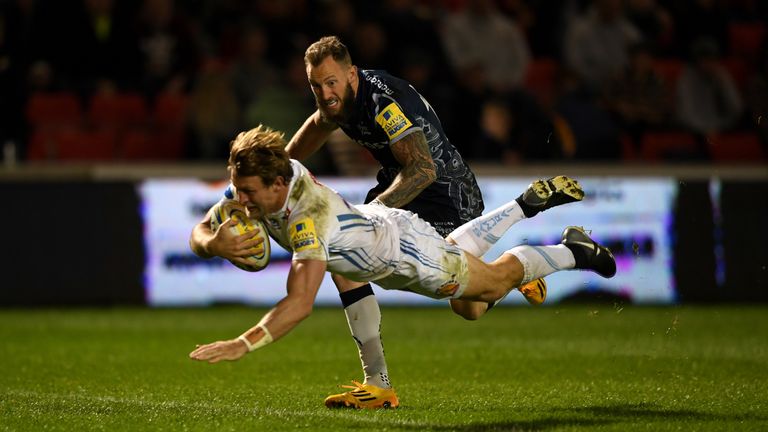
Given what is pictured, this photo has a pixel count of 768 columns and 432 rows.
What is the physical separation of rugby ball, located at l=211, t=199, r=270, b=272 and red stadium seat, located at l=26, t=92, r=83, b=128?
9614 mm

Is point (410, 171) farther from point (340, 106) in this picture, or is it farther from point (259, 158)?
point (259, 158)

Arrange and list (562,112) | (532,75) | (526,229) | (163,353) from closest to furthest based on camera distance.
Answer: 1. (163,353)
2. (526,229)
3. (562,112)
4. (532,75)

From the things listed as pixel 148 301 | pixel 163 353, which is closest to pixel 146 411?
pixel 163 353

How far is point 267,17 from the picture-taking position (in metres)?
17.0

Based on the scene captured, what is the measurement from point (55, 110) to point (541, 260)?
31.8 feet

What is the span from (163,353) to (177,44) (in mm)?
6823

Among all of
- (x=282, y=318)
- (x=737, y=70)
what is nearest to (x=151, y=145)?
(x=737, y=70)

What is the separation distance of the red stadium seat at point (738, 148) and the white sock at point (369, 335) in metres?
10.1

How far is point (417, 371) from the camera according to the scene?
31.9 ft

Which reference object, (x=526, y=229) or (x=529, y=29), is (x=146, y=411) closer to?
(x=526, y=229)

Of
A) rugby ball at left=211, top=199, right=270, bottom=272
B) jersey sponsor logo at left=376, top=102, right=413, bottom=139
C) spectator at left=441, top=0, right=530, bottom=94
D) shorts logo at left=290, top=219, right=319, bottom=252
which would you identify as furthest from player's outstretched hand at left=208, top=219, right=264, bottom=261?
spectator at left=441, top=0, right=530, bottom=94

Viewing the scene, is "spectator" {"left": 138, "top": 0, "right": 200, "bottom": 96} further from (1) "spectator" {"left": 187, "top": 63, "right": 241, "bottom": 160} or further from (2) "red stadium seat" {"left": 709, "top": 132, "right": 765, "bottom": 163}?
(2) "red stadium seat" {"left": 709, "top": 132, "right": 765, "bottom": 163}

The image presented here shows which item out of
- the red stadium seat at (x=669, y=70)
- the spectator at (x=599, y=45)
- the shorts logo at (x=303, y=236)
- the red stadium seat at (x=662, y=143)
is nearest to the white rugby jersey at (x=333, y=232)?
the shorts logo at (x=303, y=236)

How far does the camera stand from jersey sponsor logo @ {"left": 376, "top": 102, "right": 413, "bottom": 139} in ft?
26.2
